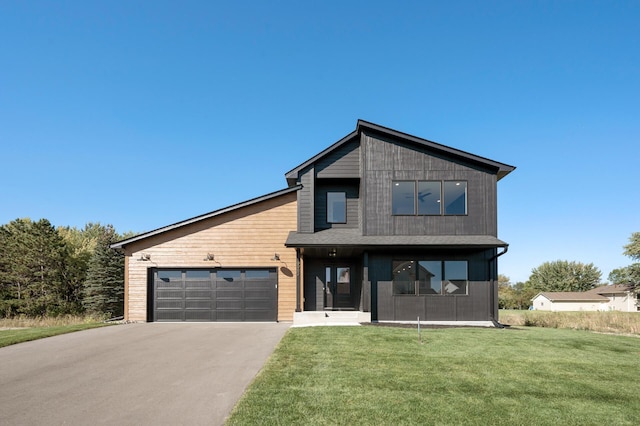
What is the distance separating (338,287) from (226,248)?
514cm

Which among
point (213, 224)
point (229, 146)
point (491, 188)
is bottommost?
point (213, 224)

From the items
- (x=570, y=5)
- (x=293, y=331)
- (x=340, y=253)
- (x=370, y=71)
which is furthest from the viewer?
(x=370, y=71)

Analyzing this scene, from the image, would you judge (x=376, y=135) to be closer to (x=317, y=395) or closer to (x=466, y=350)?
(x=466, y=350)

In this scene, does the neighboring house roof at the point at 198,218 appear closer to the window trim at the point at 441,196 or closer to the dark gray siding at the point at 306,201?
the dark gray siding at the point at 306,201

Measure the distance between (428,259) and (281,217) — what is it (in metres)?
6.36

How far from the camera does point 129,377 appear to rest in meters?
6.66

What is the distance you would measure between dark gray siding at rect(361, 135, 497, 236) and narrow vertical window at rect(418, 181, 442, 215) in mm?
248

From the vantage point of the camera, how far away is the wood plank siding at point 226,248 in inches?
618

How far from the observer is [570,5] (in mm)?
14156

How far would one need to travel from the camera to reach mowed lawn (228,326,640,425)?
187 inches

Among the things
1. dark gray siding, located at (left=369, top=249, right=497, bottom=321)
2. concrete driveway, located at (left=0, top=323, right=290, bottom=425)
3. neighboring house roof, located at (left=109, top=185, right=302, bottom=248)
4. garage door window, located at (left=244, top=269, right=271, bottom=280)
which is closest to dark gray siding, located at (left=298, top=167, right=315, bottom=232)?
neighboring house roof, located at (left=109, top=185, right=302, bottom=248)

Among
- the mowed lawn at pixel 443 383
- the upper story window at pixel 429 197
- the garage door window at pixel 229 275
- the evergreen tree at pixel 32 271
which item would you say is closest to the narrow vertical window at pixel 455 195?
the upper story window at pixel 429 197

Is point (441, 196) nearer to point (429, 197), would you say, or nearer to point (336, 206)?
point (429, 197)

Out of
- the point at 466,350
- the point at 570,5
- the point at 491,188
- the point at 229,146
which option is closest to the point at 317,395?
the point at 466,350
